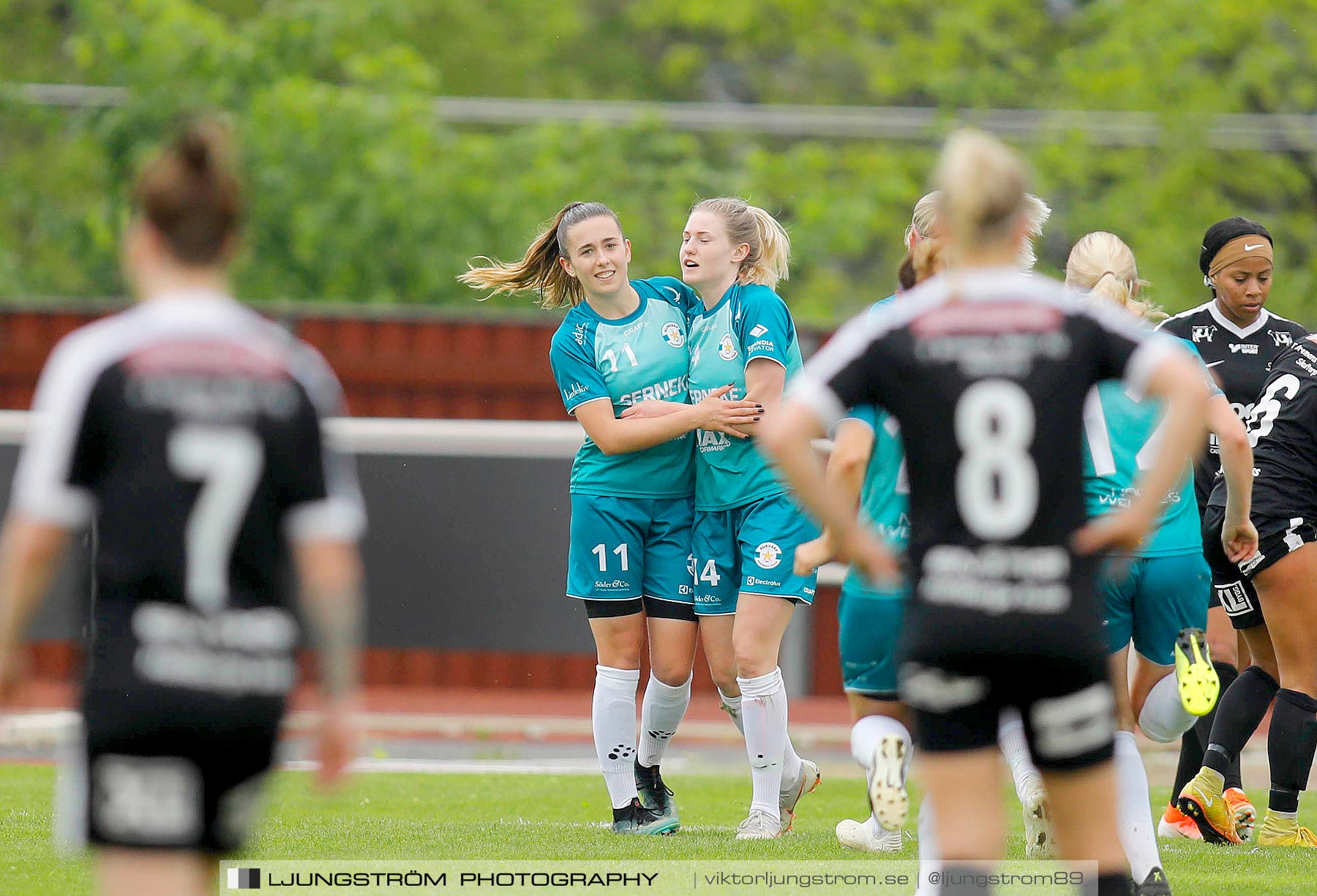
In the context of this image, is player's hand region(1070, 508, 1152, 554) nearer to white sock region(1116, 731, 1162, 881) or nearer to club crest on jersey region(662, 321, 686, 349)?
white sock region(1116, 731, 1162, 881)

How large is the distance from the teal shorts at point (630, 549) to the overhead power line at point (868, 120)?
50.5 feet

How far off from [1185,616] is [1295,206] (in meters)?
18.4

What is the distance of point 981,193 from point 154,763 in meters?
1.89

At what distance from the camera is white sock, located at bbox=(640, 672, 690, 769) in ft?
21.6

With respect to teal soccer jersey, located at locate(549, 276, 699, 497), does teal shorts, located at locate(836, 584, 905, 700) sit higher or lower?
lower

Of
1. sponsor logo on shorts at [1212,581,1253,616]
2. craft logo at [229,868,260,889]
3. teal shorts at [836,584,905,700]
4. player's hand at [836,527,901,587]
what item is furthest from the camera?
sponsor logo on shorts at [1212,581,1253,616]

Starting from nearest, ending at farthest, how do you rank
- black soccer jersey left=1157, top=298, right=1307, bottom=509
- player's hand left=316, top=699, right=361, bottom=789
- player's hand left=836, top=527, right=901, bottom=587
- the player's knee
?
1. player's hand left=316, top=699, right=361, bottom=789
2. player's hand left=836, top=527, right=901, bottom=587
3. the player's knee
4. black soccer jersey left=1157, top=298, right=1307, bottom=509

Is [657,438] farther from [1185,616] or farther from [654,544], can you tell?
[1185,616]

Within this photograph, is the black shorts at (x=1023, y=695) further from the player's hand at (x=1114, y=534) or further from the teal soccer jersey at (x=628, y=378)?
the teal soccer jersey at (x=628, y=378)

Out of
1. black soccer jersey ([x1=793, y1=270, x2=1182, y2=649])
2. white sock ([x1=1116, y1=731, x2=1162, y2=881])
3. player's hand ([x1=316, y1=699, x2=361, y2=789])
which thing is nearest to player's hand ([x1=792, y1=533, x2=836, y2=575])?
black soccer jersey ([x1=793, y1=270, x2=1182, y2=649])

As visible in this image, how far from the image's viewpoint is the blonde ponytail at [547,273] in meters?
6.77

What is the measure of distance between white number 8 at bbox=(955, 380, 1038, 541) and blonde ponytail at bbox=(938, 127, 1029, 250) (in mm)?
320

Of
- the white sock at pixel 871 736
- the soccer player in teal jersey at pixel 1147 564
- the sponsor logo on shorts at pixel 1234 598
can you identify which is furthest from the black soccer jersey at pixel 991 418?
the sponsor logo on shorts at pixel 1234 598

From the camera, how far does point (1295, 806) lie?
6.76 metres
